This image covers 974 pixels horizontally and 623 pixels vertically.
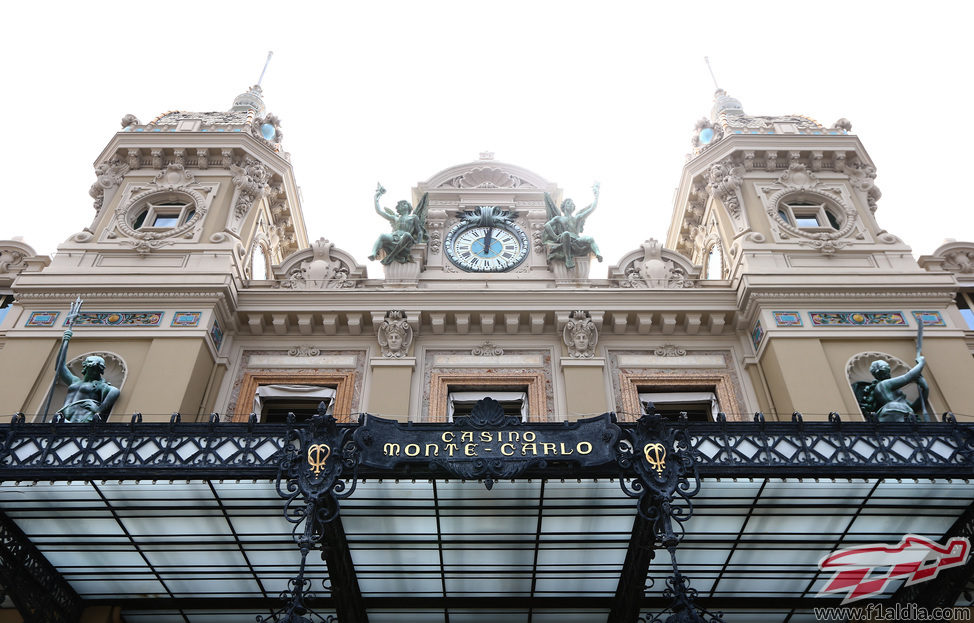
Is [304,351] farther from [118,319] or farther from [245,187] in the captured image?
[245,187]

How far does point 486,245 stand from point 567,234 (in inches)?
80.7

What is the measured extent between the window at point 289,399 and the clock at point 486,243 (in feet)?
15.1

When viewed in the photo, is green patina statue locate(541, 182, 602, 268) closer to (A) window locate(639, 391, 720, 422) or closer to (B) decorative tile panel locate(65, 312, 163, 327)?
(A) window locate(639, 391, 720, 422)

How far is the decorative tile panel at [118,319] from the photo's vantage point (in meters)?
16.3

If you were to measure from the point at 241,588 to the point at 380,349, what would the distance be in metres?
5.74

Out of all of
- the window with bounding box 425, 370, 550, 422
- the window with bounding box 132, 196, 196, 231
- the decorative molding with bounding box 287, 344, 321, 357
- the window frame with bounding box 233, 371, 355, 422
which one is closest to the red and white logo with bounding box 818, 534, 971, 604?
the window with bounding box 425, 370, 550, 422

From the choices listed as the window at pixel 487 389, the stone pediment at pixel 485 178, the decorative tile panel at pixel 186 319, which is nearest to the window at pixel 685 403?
the window at pixel 487 389

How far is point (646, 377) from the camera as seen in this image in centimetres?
1631

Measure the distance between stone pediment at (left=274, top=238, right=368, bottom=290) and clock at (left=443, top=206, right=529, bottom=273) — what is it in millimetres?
2328

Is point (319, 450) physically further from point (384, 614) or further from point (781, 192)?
point (781, 192)

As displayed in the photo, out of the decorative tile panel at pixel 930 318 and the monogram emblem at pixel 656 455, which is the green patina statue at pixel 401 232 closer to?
the monogram emblem at pixel 656 455

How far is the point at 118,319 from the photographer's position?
53.9 ft

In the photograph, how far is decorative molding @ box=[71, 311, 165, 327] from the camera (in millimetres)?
16297

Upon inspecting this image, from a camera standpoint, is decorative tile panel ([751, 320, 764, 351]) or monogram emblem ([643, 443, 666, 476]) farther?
decorative tile panel ([751, 320, 764, 351])
